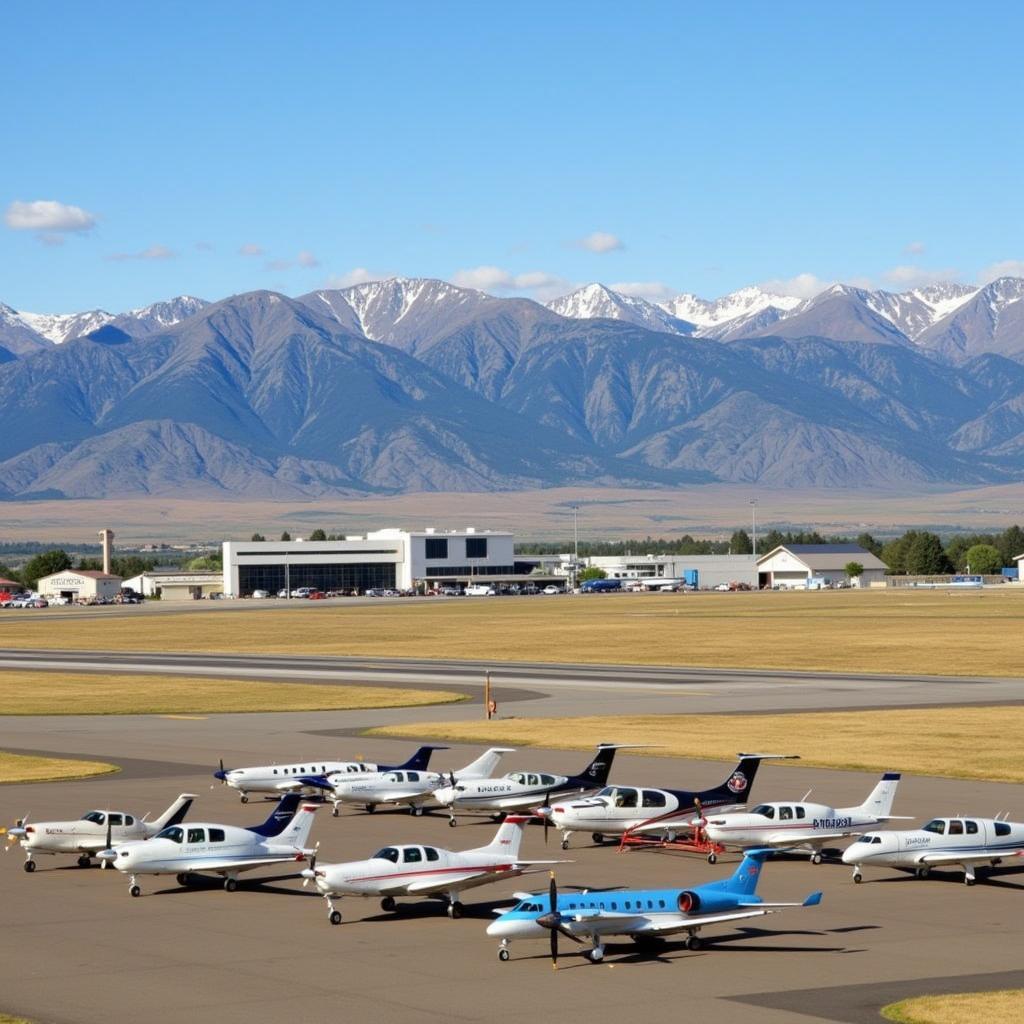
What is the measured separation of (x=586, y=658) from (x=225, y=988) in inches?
4432

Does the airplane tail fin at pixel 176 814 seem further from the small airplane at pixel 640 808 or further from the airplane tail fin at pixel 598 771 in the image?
the airplane tail fin at pixel 598 771

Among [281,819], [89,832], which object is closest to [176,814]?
[89,832]

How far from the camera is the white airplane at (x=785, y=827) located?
50.2 metres

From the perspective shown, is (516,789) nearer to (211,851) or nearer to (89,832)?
(211,851)

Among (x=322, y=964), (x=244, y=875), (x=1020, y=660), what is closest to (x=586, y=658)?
(x=1020, y=660)

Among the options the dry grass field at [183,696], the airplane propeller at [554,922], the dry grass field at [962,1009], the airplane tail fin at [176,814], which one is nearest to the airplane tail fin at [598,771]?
the airplane tail fin at [176,814]

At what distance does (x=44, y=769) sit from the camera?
75.1m

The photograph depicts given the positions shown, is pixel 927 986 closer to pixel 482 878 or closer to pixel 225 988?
pixel 482 878

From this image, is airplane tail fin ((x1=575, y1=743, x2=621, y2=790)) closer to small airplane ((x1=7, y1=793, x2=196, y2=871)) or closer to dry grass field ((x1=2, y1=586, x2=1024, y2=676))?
small airplane ((x1=7, y1=793, x2=196, y2=871))

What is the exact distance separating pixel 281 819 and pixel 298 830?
89cm

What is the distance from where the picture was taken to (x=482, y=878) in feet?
143

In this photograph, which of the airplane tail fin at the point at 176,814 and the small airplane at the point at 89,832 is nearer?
the small airplane at the point at 89,832

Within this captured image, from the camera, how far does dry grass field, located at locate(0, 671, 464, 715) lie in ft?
348

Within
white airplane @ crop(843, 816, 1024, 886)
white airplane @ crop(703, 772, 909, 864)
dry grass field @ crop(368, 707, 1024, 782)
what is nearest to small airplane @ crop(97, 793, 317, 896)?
white airplane @ crop(703, 772, 909, 864)
